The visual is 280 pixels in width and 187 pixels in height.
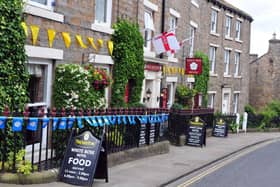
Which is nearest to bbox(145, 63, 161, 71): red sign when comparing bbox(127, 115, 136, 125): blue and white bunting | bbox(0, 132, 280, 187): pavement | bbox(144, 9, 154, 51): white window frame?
bbox(144, 9, 154, 51): white window frame

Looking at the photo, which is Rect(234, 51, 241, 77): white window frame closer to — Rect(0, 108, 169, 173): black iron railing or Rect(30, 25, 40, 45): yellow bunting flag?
Rect(0, 108, 169, 173): black iron railing

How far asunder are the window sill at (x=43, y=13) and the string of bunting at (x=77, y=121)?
260 cm

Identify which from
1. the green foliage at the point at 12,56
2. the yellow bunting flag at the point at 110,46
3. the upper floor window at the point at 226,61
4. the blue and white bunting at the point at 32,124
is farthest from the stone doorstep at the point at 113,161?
the upper floor window at the point at 226,61

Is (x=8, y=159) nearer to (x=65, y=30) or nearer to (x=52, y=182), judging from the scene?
(x=52, y=182)

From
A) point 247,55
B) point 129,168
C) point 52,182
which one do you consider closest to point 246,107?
point 247,55

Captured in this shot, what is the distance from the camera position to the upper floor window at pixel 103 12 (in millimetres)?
14867

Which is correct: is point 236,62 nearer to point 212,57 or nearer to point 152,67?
point 212,57

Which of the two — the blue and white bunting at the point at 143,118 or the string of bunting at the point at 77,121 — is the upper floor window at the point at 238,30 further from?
the blue and white bunting at the point at 143,118

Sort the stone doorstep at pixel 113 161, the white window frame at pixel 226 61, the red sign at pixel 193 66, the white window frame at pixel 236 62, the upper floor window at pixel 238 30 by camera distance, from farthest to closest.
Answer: the upper floor window at pixel 238 30
the white window frame at pixel 236 62
the white window frame at pixel 226 61
the red sign at pixel 193 66
the stone doorstep at pixel 113 161

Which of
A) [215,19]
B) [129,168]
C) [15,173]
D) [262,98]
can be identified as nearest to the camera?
[15,173]

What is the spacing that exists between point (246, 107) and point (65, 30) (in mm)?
29191

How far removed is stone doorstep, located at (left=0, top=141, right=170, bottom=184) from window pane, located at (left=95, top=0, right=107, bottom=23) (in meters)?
4.32

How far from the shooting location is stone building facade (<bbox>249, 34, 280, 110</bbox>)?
43.8 metres

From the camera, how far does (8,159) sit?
9211 mm
